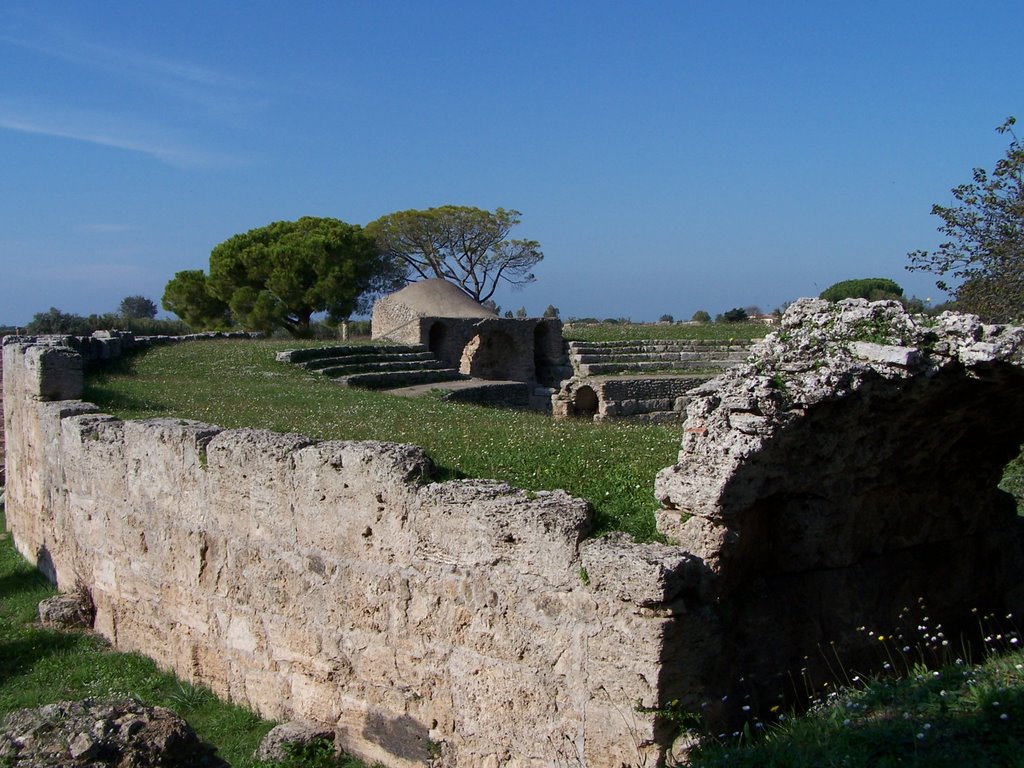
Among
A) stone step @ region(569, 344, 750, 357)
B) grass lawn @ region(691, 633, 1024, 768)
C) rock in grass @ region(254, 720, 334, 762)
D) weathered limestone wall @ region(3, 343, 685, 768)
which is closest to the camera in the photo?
grass lawn @ region(691, 633, 1024, 768)

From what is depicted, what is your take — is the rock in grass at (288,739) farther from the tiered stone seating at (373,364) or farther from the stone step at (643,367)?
the stone step at (643,367)

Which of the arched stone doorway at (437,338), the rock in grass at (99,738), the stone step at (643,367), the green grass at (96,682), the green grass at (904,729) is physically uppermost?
the arched stone doorway at (437,338)

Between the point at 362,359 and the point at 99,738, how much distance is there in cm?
1822

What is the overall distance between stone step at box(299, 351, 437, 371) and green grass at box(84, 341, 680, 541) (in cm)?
108

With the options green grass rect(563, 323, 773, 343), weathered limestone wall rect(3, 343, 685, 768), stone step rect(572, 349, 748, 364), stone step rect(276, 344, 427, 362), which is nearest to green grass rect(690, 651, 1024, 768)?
weathered limestone wall rect(3, 343, 685, 768)

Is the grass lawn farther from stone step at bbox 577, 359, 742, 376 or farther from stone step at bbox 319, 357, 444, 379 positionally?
stone step at bbox 577, 359, 742, 376

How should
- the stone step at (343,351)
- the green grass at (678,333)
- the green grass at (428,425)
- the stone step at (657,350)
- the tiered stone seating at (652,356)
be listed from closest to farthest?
the green grass at (428,425)
the stone step at (343,351)
the tiered stone seating at (652,356)
the stone step at (657,350)
the green grass at (678,333)

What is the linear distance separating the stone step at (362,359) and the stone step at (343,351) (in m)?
0.13

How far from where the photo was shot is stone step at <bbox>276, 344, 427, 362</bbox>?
1952 centimetres

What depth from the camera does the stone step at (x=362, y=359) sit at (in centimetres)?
1952

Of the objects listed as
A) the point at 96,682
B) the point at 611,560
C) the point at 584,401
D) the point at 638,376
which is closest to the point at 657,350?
the point at 638,376

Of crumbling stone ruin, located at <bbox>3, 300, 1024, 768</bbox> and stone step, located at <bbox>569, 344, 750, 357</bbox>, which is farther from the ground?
stone step, located at <bbox>569, 344, 750, 357</bbox>

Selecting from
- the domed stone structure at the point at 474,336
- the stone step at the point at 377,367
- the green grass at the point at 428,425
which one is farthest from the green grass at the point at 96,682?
the domed stone structure at the point at 474,336

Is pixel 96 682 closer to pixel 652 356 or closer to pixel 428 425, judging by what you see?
pixel 428 425
